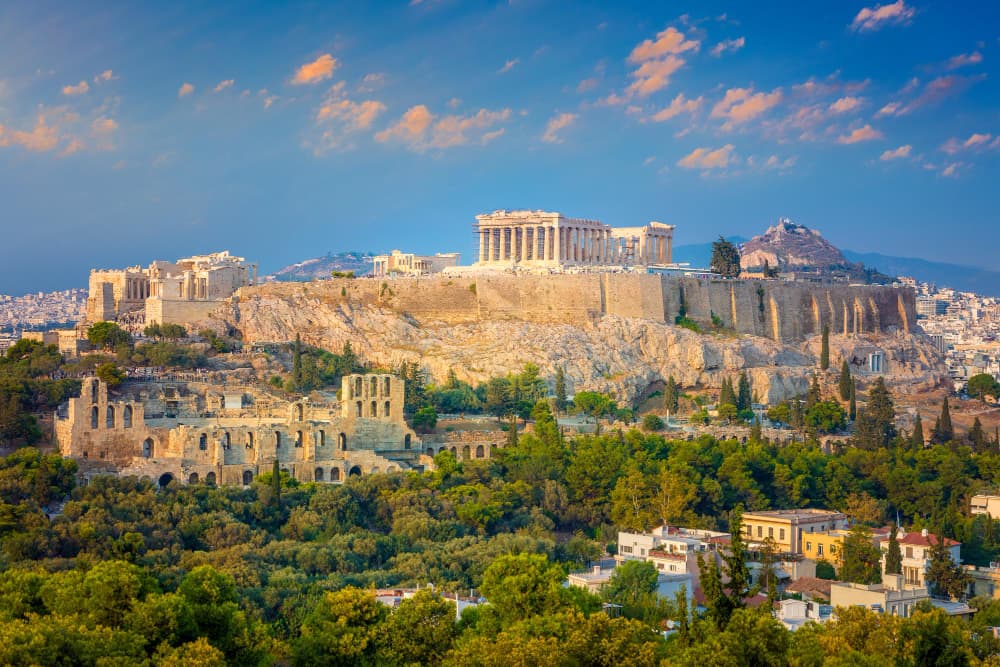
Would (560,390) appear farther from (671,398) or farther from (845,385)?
(845,385)

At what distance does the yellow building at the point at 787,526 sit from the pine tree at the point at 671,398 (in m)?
12.7

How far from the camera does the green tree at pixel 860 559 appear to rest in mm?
39469

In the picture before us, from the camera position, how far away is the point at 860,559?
4053 cm

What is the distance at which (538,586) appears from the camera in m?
29.0

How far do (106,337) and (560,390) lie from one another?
17.3m

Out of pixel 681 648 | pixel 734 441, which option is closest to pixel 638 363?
pixel 734 441

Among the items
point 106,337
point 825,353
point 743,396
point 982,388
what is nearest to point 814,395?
point 743,396

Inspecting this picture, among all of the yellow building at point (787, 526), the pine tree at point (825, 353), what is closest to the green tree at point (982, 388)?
the pine tree at point (825, 353)

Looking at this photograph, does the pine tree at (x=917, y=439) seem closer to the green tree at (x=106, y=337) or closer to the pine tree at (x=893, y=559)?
the pine tree at (x=893, y=559)

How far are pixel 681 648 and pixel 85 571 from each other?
11380mm

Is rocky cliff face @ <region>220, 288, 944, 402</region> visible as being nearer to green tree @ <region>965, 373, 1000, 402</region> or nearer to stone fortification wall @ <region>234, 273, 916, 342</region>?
stone fortification wall @ <region>234, 273, 916, 342</region>

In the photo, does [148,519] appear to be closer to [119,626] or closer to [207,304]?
[119,626]

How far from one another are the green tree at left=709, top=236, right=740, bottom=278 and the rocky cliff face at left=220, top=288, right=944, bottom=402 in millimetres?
10217

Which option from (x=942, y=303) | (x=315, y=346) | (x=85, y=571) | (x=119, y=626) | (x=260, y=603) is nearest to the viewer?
(x=119, y=626)
